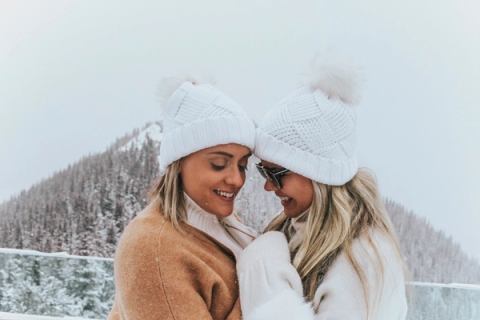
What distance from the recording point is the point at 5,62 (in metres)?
4.16

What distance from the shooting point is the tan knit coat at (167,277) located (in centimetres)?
97

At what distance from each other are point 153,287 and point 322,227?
0.35m

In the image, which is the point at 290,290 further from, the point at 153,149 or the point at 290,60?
the point at 153,149

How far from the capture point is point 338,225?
42.7 inches

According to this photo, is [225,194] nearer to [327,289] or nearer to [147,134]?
[327,289]

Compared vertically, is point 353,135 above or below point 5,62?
above

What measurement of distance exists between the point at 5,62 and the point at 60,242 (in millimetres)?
1358

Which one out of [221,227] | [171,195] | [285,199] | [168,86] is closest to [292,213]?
[285,199]

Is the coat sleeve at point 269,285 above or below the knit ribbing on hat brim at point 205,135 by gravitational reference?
below

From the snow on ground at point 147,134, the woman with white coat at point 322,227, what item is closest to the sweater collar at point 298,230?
the woman with white coat at point 322,227

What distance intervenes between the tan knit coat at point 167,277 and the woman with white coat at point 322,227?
0.17ft

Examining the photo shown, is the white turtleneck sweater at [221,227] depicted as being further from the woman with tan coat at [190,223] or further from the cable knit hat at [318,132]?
the cable knit hat at [318,132]

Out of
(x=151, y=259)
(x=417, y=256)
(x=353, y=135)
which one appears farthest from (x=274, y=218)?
(x=417, y=256)

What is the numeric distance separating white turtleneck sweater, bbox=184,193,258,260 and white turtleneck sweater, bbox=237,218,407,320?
0.09 meters
